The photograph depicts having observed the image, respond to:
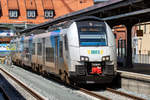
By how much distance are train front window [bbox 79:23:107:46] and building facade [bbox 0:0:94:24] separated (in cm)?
4215

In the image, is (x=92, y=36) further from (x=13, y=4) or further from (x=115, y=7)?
(x=13, y=4)

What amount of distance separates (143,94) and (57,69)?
4616 millimetres

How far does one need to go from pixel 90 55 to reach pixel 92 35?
107 centimetres

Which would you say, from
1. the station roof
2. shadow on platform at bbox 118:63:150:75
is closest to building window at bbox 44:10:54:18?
the station roof

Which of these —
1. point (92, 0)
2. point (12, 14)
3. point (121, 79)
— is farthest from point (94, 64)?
point (92, 0)

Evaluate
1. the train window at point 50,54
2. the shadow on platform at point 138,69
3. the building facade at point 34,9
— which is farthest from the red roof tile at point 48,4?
the train window at point 50,54

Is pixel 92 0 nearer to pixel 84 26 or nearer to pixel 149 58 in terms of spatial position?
pixel 149 58

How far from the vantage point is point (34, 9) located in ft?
182

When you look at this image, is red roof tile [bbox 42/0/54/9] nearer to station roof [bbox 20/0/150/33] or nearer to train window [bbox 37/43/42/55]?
station roof [bbox 20/0/150/33]

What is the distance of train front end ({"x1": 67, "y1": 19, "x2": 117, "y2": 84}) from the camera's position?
12.3 metres

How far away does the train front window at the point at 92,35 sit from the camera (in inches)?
499

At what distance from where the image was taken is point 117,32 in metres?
49.9

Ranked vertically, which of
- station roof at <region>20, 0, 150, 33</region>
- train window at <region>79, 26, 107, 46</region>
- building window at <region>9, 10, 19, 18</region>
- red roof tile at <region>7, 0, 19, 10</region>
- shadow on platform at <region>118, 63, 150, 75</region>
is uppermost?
red roof tile at <region>7, 0, 19, 10</region>

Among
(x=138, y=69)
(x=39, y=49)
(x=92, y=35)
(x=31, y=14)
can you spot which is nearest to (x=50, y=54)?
(x=39, y=49)
